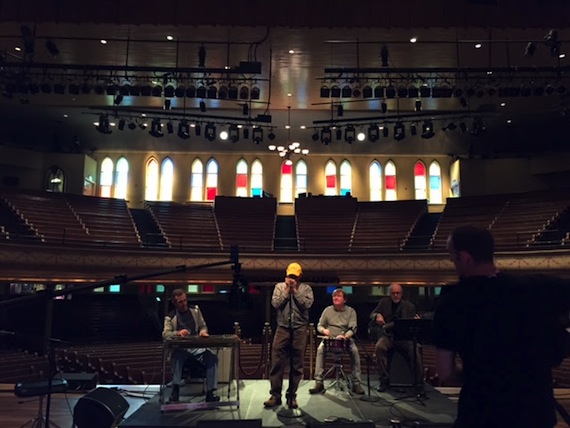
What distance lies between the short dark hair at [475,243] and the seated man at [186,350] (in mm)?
4875

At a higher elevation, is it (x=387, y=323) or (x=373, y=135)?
(x=373, y=135)

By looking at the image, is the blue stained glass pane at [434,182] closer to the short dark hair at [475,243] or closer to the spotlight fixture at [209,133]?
the spotlight fixture at [209,133]

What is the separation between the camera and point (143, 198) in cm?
2045

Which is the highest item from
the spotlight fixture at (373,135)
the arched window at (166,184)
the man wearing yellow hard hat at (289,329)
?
the spotlight fixture at (373,135)

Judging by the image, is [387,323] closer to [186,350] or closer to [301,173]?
[186,350]

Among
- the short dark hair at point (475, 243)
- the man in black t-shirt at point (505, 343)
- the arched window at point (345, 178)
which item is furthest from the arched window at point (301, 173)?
the man in black t-shirt at point (505, 343)

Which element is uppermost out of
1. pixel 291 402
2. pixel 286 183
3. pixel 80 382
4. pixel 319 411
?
pixel 286 183

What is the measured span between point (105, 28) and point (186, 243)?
28.2 feet

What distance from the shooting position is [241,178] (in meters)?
21.0

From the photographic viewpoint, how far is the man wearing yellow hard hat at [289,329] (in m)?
5.58

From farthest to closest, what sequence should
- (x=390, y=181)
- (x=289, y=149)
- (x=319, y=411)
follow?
(x=390, y=181), (x=289, y=149), (x=319, y=411)

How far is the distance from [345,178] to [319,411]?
16269 mm

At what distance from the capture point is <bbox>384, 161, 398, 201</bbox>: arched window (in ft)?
68.4

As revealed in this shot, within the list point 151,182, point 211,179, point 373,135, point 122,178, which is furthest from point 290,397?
point 122,178
